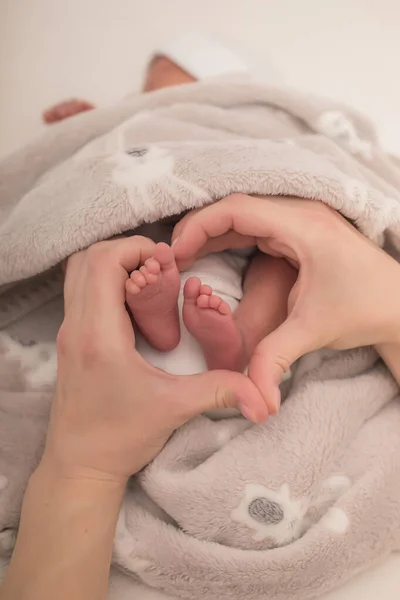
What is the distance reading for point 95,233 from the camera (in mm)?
665

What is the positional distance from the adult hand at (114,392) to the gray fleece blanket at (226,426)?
6cm

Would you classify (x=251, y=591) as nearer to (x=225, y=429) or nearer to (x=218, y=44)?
(x=225, y=429)

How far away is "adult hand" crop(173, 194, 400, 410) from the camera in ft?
1.96

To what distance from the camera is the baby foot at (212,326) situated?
57 centimetres

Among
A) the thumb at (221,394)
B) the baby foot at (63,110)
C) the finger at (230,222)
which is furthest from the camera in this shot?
the baby foot at (63,110)

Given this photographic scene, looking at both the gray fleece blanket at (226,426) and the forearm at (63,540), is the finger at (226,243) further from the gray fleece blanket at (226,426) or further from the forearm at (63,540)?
the forearm at (63,540)

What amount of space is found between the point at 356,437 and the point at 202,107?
19.4 inches

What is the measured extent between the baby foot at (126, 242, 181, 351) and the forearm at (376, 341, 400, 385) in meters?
0.24

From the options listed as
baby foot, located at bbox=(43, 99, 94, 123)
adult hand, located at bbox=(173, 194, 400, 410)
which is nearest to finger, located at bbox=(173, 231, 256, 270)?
adult hand, located at bbox=(173, 194, 400, 410)

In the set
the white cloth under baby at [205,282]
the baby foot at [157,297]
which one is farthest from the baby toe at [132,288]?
the white cloth under baby at [205,282]

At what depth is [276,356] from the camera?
561 mm

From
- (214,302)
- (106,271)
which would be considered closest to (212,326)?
(214,302)

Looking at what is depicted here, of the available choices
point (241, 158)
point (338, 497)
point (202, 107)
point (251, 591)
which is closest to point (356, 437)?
point (338, 497)

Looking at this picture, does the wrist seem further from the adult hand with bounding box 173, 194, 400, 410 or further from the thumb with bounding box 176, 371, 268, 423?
the adult hand with bounding box 173, 194, 400, 410
